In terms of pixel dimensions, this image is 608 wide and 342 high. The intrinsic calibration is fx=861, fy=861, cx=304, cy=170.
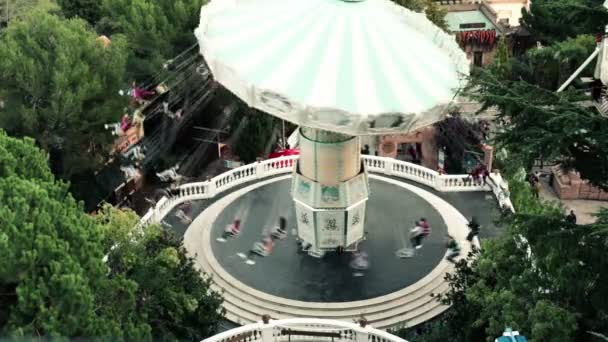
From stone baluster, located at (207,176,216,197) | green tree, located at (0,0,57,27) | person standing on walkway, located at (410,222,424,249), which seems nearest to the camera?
person standing on walkway, located at (410,222,424,249)

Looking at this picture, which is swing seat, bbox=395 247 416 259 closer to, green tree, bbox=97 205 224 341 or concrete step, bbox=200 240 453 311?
concrete step, bbox=200 240 453 311

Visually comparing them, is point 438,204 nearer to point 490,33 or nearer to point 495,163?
point 495,163

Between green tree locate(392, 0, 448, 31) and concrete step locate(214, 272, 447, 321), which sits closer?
concrete step locate(214, 272, 447, 321)

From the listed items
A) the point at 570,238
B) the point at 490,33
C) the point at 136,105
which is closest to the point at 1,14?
the point at 136,105

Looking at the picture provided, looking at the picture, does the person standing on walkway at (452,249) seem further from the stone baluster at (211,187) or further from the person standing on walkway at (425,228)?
the stone baluster at (211,187)

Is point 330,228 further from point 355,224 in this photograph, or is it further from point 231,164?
point 231,164

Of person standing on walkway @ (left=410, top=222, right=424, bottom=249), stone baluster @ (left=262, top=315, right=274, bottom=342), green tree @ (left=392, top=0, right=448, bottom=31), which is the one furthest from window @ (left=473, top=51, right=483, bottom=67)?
stone baluster @ (left=262, top=315, right=274, bottom=342)
